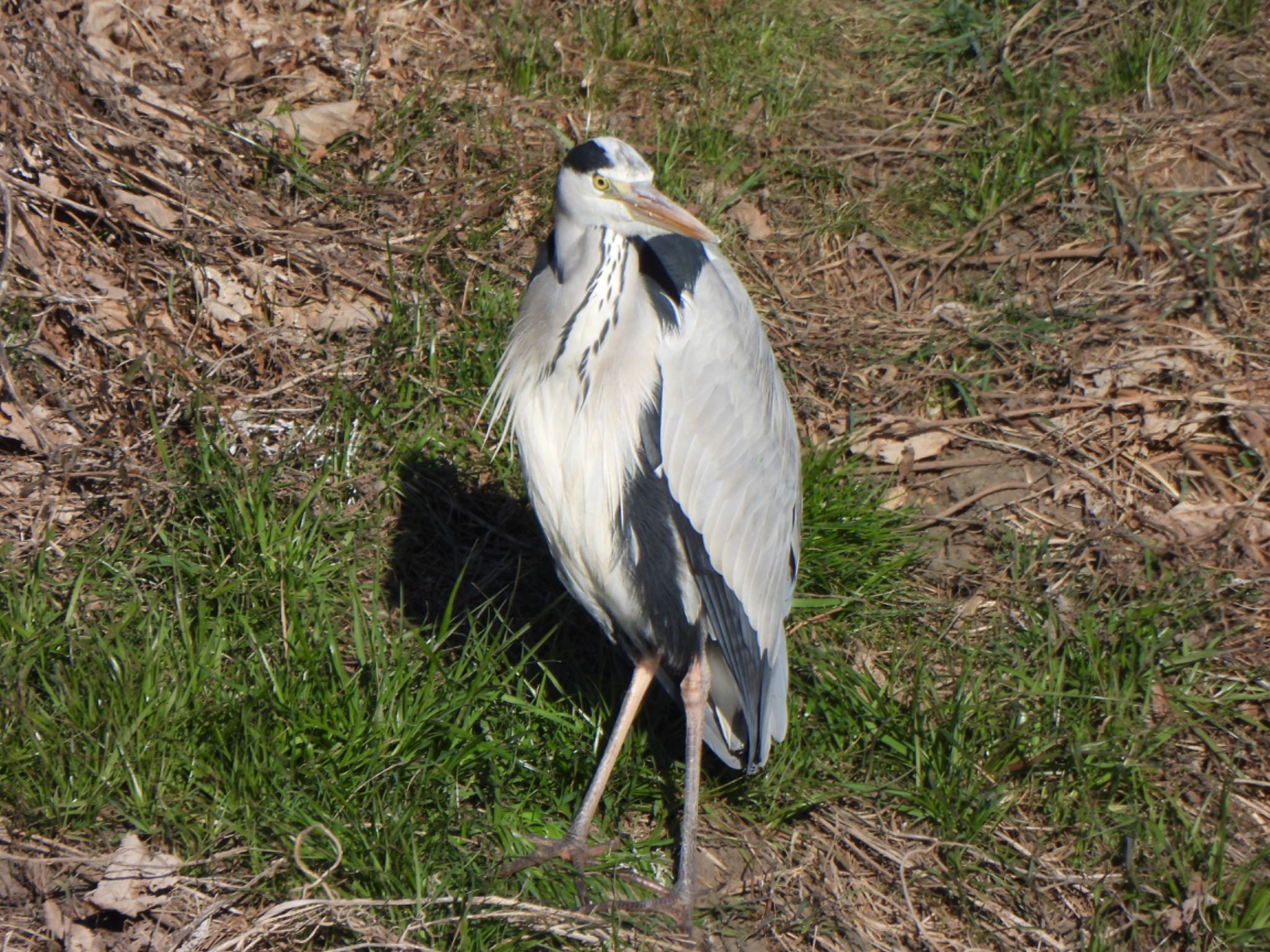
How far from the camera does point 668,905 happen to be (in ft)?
9.62

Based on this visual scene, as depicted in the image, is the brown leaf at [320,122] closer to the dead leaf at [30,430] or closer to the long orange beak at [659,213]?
the dead leaf at [30,430]

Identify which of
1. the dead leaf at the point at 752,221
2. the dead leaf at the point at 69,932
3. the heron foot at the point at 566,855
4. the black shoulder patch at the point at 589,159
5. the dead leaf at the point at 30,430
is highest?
the black shoulder patch at the point at 589,159

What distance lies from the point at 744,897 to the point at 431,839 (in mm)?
789

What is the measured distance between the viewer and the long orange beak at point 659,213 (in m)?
2.81

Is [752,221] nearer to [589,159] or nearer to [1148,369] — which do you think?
[1148,369]

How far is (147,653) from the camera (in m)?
2.99

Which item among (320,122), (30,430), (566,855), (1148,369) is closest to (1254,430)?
(1148,369)

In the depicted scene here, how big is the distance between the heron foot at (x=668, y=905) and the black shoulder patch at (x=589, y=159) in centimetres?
167

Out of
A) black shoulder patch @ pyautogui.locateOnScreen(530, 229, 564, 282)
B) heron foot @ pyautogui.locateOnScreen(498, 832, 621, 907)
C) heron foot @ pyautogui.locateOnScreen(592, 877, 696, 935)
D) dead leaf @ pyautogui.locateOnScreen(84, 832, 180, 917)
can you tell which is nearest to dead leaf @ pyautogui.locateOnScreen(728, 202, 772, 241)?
black shoulder patch @ pyautogui.locateOnScreen(530, 229, 564, 282)

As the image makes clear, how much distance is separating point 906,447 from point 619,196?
164 cm

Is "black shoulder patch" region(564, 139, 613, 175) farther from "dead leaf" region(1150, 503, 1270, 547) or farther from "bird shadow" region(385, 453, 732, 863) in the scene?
"dead leaf" region(1150, 503, 1270, 547)

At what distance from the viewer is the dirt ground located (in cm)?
358

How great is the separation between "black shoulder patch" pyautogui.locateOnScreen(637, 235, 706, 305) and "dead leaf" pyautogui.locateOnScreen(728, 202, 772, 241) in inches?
63.5

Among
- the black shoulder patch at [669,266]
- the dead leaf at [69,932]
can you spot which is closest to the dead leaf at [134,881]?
the dead leaf at [69,932]
